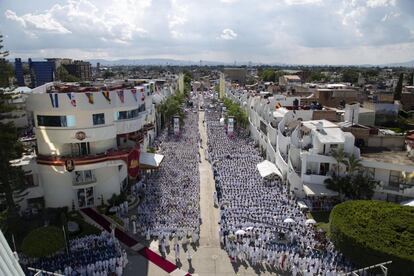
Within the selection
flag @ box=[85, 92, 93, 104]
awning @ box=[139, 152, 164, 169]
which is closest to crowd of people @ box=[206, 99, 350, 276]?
awning @ box=[139, 152, 164, 169]

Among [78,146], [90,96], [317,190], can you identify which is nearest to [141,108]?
[90,96]

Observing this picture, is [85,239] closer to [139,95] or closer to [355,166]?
[139,95]

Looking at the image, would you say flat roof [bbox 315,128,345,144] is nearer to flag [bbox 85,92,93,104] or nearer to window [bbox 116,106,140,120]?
window [bbox 116,106,140,120]

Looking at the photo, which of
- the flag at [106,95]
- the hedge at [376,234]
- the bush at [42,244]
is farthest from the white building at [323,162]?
the bush at [42,244]

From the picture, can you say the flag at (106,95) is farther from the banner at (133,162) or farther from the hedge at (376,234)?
the hedge at (376,234)

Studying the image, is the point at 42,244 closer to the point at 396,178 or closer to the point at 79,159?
the point at 79,159

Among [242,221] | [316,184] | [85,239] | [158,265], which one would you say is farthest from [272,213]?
[85,239]

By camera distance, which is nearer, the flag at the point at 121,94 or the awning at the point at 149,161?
the flag at the point at 121,94
